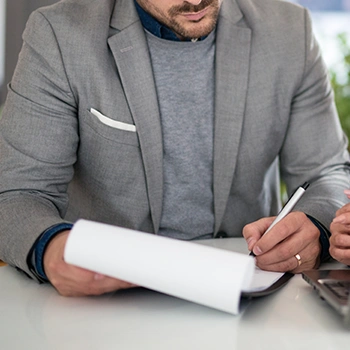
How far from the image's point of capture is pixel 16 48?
3.95 m

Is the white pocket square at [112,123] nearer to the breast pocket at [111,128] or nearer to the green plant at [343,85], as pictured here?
the breast pocket at [111,128]

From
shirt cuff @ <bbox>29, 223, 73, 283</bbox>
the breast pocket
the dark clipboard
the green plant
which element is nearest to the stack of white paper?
the dark clipboard

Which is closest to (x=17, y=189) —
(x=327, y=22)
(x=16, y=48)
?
(x=16, y=48)

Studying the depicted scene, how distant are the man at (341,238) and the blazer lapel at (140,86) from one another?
0.52 m

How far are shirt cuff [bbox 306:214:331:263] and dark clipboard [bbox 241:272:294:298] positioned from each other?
5.9 inches

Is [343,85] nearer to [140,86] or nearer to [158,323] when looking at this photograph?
[140,86]

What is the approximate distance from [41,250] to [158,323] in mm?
320

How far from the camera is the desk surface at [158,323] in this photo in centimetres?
92

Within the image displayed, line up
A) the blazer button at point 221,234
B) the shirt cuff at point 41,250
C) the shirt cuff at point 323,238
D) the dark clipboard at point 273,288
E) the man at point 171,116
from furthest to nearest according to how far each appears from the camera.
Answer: the blazer button at point 221,234 → the man at point 171,116 → the shirt cuff at point 323,238 → the shirt cuff at point 41,250 → the dark clipboard at point 273,288

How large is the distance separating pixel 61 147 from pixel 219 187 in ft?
1.43

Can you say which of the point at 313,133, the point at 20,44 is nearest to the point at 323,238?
the point at 313,133

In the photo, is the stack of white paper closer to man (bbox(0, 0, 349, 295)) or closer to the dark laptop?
the dark laptop

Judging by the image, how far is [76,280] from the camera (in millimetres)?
1091

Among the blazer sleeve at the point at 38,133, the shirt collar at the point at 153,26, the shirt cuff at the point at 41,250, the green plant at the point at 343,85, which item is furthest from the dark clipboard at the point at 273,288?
the green plant at the point at 343,85
